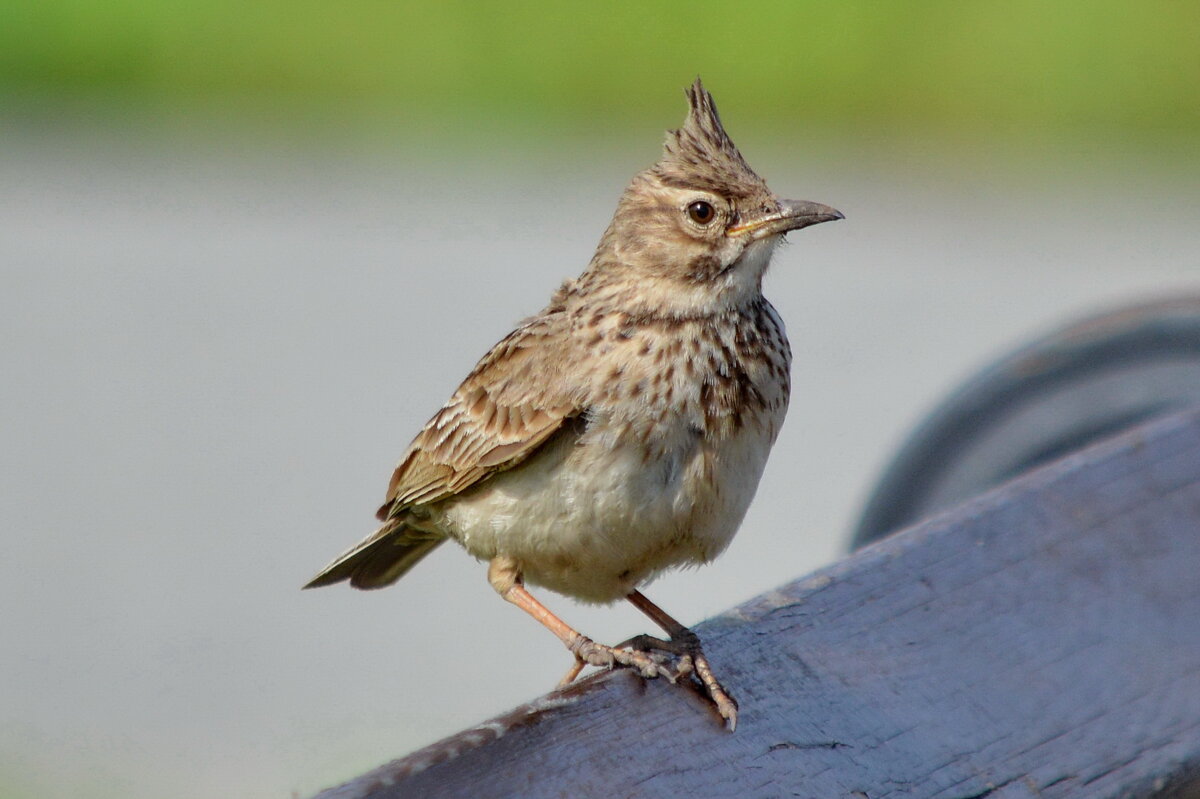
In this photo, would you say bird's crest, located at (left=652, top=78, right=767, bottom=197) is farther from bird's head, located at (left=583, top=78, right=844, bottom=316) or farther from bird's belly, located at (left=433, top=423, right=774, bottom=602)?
bird's belly, located at (left=433, top=423, right=774, bottom=602)

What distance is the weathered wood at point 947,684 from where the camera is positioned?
2740mm

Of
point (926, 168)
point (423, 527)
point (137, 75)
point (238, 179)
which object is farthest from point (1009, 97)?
point (423, 527)

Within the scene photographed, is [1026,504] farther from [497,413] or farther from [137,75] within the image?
[137,75]

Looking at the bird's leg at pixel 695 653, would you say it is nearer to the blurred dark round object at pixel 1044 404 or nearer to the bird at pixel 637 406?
the bird at pixel 637 406

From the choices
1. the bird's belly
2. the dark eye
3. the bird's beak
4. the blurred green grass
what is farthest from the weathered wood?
the blurred green grass

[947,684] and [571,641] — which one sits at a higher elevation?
[571,641]

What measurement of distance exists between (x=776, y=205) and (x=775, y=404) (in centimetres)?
43

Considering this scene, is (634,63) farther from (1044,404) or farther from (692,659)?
(692,659)

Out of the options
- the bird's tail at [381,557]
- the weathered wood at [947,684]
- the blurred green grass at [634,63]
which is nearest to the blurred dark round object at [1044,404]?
the weathered wood at [947,684]

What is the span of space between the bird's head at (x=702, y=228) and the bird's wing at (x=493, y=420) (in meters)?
0.26

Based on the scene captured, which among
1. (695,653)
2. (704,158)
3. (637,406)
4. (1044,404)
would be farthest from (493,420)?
(1044,404)

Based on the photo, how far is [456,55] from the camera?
13.3 metres

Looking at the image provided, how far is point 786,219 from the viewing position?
3939mm

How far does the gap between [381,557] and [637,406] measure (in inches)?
44.8
